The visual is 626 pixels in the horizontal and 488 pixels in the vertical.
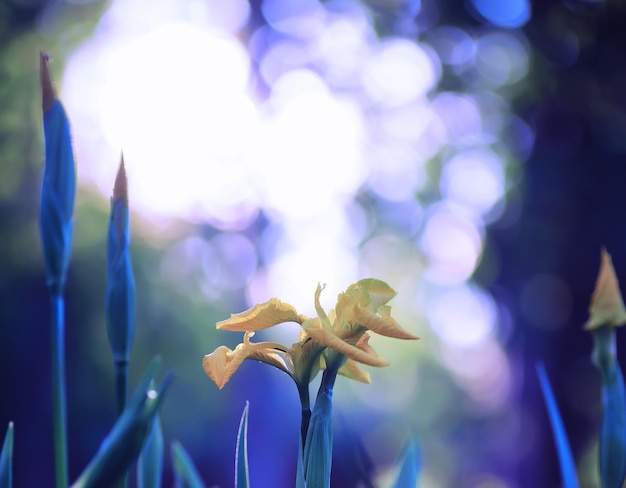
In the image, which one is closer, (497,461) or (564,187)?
(564,187)

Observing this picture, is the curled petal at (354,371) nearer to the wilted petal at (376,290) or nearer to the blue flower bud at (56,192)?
the wilted petal at (376,290)

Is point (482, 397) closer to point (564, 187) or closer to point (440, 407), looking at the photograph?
point (440, 407)

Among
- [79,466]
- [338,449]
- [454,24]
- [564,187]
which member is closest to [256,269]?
[79,466]

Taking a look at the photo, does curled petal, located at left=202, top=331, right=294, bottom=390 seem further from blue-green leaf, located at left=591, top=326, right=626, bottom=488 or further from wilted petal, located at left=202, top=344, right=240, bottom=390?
blue-green leaf, located at left=591, top=326, right=626, bottom=488

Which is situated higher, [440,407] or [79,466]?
[79,466]

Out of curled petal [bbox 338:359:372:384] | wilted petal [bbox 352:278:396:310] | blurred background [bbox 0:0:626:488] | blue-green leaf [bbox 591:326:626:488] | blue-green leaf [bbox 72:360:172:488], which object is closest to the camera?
blue-green leaf [bbox 72:360:172:488]

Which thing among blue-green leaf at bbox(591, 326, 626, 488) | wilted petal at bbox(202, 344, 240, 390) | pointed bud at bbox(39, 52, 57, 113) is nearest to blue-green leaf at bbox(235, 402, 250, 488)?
wilted petal at bbox(202, 344, 240, 390)

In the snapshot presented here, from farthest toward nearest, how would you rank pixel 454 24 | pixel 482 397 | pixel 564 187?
pixel 482 397, pixel 454 24, pixel 564 187

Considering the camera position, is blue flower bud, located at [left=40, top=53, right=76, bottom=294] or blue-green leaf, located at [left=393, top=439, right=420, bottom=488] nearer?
blue flower bud, located at [left=40, top=53, right=76, bottom=294]
